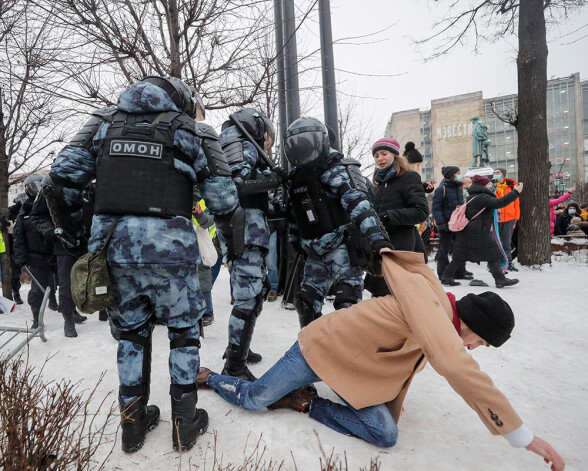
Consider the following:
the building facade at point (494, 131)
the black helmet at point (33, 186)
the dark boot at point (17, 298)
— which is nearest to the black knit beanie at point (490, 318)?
the black helmet at point (33, 186)

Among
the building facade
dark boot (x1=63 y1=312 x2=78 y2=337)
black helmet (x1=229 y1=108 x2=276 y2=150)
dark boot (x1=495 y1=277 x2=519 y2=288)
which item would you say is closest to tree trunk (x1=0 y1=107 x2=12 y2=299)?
dark boot (x1=63 y1=312 x2=78 y2=337)

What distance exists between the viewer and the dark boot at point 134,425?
1896 mm

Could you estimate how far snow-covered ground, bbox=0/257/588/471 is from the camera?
1866 mm

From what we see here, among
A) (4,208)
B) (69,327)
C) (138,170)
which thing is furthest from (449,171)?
(4,208)

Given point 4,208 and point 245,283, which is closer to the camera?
point 245,283

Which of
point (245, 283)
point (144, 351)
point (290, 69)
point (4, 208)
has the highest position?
point (290, 69)

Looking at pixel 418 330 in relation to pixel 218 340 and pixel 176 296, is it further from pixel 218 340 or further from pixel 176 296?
pixel 218 340

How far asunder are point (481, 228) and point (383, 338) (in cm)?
461

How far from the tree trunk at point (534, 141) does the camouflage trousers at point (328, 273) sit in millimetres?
6696

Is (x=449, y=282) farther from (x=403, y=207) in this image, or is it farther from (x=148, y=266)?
(x=148, y=266)

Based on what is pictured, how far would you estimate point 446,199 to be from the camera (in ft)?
21.5

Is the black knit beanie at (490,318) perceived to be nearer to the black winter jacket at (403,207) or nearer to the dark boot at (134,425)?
the dark boot at (134,425)

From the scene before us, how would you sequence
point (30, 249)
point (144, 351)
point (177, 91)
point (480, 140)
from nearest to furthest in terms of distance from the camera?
point (144, 351), point (177, 91), point (30, 249), point (480, 140)

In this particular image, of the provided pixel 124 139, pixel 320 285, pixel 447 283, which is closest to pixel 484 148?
pixel 447 283
